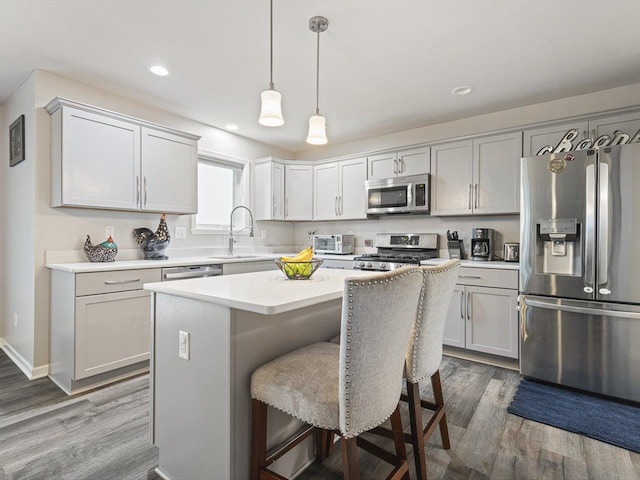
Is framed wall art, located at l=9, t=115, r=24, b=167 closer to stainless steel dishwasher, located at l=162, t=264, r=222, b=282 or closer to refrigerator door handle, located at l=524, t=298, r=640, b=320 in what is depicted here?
stainless steel dishwasher, located at l=162, t=264, r=222, b=282

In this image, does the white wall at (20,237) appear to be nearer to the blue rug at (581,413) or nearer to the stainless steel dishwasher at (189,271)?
the stainless steel dishwasher at (189,271)

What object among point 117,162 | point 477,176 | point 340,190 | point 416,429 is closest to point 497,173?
point 477,176

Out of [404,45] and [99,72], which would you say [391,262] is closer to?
[404,45]

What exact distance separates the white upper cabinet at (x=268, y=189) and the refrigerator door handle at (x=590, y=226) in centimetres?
325

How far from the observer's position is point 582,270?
2463mm

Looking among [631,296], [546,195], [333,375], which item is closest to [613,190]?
[546,195]

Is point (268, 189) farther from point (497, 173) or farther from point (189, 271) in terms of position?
point (497, 173)

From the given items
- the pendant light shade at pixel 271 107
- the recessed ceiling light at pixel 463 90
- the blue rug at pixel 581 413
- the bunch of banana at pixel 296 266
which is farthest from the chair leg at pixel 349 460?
the recessed ceiling light at pixel 463 90

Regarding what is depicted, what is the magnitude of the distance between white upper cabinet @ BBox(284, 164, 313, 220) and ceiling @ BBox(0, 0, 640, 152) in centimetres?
125

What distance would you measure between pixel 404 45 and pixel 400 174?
1684mm

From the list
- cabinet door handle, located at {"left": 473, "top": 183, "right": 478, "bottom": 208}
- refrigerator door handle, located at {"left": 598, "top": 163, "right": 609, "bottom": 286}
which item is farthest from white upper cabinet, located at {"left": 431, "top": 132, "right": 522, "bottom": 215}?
refrigerator door handle, located at {"left": 598, "top": 163, "right": 609, "bottom": 286}

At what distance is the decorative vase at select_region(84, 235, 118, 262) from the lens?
9.23ft

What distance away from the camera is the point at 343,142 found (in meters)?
4.70

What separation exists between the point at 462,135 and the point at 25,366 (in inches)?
183
